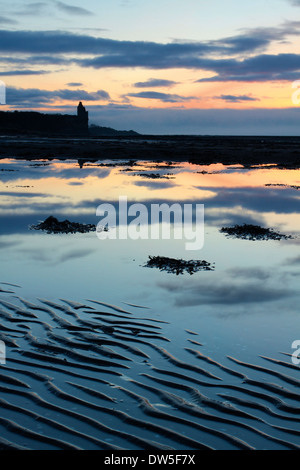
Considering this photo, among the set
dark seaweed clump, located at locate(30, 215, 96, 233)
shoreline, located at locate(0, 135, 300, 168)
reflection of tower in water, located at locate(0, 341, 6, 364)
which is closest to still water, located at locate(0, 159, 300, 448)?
dark seaweed clump, located at locate(30, 215, 96, 233)

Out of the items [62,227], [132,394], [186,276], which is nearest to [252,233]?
[186,276]

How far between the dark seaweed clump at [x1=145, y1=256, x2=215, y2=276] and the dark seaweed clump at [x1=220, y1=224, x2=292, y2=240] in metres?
3.61

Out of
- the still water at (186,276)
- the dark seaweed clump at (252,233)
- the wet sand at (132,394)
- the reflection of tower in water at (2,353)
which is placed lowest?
the wet sand at (132,394)

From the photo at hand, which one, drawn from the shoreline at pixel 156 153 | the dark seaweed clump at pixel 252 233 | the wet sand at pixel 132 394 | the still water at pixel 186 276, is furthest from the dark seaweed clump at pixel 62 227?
the shoreline at pixel 156 153

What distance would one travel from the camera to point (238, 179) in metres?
35.4

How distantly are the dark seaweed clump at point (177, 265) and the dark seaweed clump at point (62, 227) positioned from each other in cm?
457

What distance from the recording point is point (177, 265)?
12055 millimetres

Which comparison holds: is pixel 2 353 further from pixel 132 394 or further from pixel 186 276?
pixel 186 276

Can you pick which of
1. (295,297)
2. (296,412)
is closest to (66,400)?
(296,412)

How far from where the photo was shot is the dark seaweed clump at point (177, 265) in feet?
38.6

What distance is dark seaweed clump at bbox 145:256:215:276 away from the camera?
38.6 feet

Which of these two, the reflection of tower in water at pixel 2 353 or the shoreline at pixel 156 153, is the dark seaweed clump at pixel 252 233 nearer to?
the reflection of tower in water at pixel 2 353
